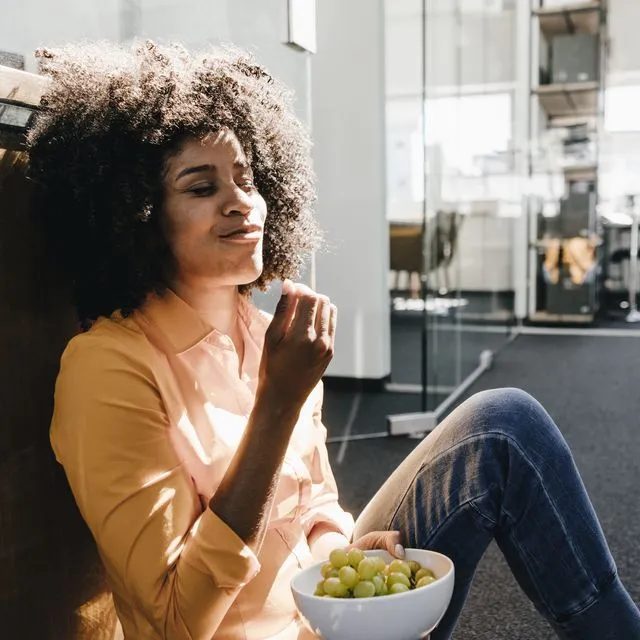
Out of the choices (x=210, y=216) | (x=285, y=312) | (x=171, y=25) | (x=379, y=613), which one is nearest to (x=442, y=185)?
(x=171, y=25)

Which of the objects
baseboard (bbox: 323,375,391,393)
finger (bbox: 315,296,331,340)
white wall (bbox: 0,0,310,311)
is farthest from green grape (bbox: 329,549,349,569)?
baseboard (bbox: 323,375,391,393)

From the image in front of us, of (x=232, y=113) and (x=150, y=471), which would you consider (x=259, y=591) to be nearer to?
(x=150, y=471)

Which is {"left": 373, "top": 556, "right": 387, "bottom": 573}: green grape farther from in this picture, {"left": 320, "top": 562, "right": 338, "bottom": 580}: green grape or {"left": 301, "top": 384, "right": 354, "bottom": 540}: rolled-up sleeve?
{"left": 301, "top": 384, "right": 354, "bottom": 540}: rolled-up sleeve

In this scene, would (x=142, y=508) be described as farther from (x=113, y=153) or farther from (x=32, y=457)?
(x=113, y=153)

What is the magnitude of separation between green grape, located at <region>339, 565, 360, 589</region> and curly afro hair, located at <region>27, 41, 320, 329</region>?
391 millimetres

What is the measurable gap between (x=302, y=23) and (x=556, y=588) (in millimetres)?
1623

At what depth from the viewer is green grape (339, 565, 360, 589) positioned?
2.67 ft

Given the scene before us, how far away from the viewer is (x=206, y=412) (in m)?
0.91

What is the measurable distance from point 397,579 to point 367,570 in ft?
0.11

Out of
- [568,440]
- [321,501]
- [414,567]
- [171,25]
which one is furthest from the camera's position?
[568,440]

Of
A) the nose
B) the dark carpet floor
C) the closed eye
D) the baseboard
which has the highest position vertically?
the closed eye

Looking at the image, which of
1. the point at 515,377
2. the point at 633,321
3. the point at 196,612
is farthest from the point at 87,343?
the point at 633,321

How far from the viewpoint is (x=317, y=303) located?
84 centimetres

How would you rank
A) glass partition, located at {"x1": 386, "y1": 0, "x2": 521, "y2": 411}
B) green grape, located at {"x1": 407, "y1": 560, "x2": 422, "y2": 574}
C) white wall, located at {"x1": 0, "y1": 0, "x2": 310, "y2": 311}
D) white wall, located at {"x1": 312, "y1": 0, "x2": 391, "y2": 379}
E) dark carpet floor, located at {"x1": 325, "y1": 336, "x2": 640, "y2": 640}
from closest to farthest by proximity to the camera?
green grape, located at {"x1": 407, "y1": 560, "x2": 422, "y2": 574}, white wall, located at {"x1": 0, "y1": 0, "x2": 310, "y2": 311}, dark carpet floor, located at {"x1": 325, "y1": 336, "x2": 640, "y2": 640}, white wall, located at {"x1": 312, "y1": 0, "x2": 391, "y2": 379}, glass partition, located at {"x1": 386, "y1": 0, "x2": 521, "y2": 411}
